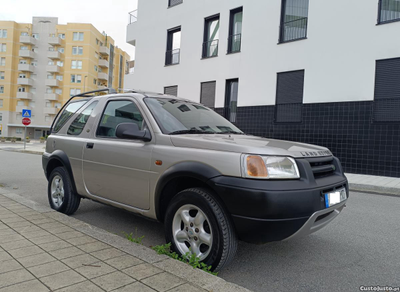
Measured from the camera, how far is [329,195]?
2.78 metres

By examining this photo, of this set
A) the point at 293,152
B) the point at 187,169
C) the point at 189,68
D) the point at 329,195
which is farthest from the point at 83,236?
the point at 189,68

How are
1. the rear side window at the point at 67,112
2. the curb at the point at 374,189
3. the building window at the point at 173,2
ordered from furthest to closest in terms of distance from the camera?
the building window at the point at 173,2, the curb at the point at 374,189, the rear side window at the point at 67,112

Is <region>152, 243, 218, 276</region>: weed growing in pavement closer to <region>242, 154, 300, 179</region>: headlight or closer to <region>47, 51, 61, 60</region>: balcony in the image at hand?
<region>242, 154, 300, 179</region>: headlight

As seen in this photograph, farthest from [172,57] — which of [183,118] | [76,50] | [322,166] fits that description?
[76,50]

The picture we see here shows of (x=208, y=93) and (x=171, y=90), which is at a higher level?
(x=171, y=90)

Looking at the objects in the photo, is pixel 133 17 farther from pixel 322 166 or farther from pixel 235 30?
pixel 322 166

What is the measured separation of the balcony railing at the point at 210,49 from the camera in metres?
16.0

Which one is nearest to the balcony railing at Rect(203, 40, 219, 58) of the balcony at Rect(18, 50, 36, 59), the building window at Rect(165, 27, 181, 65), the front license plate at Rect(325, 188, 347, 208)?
the building window at Rect(165, 27, 181, 65)

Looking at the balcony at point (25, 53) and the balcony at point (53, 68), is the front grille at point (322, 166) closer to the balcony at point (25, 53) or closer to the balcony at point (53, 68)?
the balcony at point (53, 68)

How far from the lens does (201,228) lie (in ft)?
8.88

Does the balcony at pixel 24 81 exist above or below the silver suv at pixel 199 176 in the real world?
above

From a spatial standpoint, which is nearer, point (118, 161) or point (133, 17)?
point (118, 161)

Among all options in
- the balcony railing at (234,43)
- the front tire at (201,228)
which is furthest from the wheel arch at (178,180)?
the balcony railing at (234,43)

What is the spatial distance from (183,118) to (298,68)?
10.5 m
